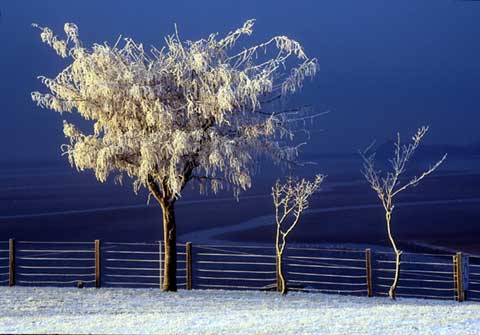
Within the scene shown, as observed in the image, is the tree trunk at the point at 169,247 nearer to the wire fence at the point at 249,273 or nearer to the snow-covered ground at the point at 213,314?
the wire fence at the point at 249,273

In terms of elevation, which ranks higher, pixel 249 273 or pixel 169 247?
pixel 169 247

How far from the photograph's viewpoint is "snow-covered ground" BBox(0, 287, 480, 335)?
408 inches

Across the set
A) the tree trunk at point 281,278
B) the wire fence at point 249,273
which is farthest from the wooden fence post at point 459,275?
the tree trunk at point 281,278

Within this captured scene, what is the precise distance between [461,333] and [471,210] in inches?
1575

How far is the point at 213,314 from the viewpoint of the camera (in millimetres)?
11992

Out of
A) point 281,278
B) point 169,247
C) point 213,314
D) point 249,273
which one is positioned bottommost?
point 213,314

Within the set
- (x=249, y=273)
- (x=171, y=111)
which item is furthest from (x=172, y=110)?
(x=249, y=273)

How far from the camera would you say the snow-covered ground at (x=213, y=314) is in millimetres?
10352

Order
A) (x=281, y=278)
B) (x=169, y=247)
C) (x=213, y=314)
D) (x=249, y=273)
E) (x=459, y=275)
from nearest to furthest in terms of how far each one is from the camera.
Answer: (x=213, y=314) < (x=459, y=275) < (x=281, y=278) < (x=169, y=247) < (x=249, y=273)

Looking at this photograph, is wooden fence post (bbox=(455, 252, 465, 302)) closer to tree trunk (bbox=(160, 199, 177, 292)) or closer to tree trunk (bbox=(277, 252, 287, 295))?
tree trunk (bbox=(277, 252, 287, 295))

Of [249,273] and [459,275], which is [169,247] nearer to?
[459,275]

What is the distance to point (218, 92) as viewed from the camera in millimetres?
15516

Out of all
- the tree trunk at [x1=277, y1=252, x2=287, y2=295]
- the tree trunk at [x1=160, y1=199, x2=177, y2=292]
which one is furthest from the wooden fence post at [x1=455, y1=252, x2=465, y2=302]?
the tree trunk at [x1=160, y1=199, x2=177, y2=292]

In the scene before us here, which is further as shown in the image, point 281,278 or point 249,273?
point 249,273
